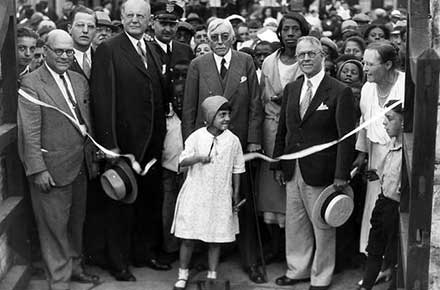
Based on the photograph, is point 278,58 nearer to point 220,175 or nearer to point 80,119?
point 220,175

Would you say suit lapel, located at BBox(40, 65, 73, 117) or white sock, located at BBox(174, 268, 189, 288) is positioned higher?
suit lapel, located at BBox(40, 65, 73, 117)

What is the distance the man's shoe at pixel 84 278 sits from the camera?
6.52m

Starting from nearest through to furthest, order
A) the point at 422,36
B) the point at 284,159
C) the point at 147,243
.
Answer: the point at 422,36 → the point at 284,159 → the point at 147,243

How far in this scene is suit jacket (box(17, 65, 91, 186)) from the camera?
19.9 feet

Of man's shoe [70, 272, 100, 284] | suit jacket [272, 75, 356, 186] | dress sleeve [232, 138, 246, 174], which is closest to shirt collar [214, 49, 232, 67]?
suit jacket [272, 75, 356, 186]

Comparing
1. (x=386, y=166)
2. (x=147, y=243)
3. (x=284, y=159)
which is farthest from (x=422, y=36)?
(x=147, y=243)

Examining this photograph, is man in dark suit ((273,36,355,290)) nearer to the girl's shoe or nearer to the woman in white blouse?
the woman in white blouse

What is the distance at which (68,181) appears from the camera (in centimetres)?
626

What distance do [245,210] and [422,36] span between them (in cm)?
273

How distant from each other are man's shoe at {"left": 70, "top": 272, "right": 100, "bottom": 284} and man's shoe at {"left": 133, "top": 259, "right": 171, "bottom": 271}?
46cm

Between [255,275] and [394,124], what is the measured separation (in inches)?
66.1

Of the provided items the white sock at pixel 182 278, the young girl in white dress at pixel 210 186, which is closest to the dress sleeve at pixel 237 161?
the young girl in white dress at pixel 210 186

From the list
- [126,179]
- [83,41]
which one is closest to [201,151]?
[126,179]

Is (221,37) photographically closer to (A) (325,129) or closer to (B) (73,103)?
(A) (325,129)
